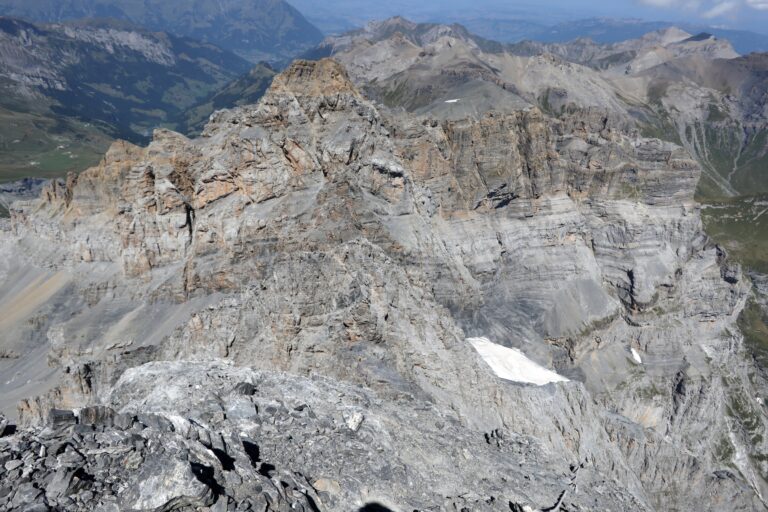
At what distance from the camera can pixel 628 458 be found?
38.0 m

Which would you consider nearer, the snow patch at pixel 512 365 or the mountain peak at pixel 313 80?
the snow patch at pixel 512 365

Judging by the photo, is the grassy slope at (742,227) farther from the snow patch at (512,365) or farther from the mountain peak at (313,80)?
the mountain peak at (313,80)

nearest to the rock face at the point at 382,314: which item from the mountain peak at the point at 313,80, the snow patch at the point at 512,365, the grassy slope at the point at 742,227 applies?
A: the mountain peak at the point at 313,80

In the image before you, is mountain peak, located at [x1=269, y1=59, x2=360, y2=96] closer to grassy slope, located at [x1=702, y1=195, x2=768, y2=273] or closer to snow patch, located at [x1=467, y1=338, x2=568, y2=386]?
snow patch, located at [x1=467, y1=338, x2=568, y2=386]

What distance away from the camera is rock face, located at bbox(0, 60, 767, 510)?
68.2 feet

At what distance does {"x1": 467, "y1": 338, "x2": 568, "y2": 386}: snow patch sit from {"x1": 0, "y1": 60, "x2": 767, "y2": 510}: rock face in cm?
279

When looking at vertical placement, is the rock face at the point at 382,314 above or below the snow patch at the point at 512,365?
above

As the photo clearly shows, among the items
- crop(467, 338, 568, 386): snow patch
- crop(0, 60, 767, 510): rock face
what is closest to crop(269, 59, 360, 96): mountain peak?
crop(0, 60, 767, 510): rock face

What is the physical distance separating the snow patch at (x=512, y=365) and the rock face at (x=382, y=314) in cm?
279

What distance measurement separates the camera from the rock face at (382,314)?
20797 millimetres

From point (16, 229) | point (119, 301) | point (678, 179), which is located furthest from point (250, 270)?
point (678, 179)

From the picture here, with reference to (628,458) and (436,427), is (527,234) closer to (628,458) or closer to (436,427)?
(628,458)

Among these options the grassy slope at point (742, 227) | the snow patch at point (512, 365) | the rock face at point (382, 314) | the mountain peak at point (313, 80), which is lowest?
the grassy slope at point (742, 227)

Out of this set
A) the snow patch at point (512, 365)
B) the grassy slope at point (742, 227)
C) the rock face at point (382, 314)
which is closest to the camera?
the rock face at point (382, 314)
